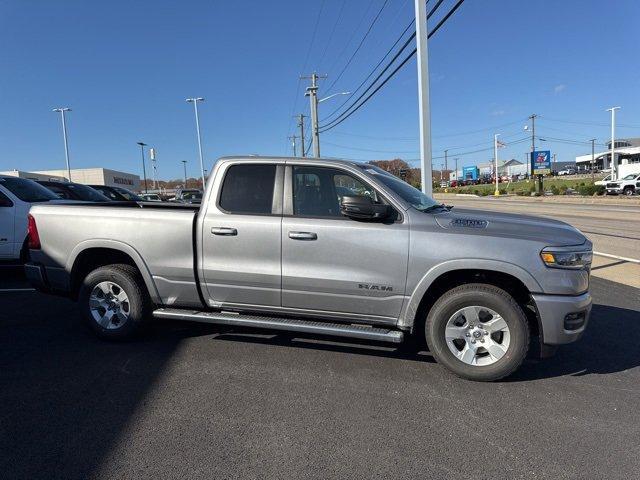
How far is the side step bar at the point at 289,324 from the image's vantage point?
12.7ft

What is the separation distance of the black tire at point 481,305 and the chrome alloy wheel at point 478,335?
34 mm

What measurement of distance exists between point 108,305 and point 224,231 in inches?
65.2

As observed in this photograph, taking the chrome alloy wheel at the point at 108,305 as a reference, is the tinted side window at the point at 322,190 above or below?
above

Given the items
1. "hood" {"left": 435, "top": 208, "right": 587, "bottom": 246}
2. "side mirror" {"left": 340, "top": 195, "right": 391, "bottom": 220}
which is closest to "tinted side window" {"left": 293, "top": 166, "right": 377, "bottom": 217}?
"side mirror" {"left": 340, "top": 195, "right": 391, "bottom": 220}

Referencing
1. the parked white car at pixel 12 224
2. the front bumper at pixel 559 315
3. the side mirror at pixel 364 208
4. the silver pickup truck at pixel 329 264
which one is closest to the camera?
the front bumper at pixel 559 315

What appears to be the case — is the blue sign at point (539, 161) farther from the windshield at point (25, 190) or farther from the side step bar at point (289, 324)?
the side step bar at point (289, 324)

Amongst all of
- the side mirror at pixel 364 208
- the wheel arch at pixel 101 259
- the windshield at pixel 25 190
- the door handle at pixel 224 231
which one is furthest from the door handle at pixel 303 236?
the windshield at pixel 25 190

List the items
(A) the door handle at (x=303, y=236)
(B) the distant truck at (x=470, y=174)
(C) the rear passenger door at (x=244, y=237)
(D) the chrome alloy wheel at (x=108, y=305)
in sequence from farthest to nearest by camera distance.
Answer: (B) the distant truck at (x=470, y=174)
(D) the chrome alloy wheel at (x=108, y=305)
(C) the rear passenger door at (x=244, y=237)
(A) the door handle at (x=303, y=236)

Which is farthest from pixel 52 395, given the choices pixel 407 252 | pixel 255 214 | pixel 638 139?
pixel 638 139

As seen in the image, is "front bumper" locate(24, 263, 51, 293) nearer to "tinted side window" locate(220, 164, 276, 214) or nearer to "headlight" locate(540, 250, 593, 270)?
"tinted side window" locate(220, 164, 276, 214)

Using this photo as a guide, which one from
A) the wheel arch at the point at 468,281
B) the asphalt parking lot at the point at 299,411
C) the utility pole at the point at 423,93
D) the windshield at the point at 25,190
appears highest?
the utility pole at the point at 423,93

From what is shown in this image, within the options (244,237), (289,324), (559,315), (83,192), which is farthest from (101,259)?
(83,192)

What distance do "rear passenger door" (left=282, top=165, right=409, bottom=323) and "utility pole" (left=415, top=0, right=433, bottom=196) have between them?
678 centimetres

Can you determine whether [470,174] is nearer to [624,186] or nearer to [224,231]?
[624,186]
